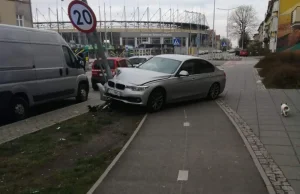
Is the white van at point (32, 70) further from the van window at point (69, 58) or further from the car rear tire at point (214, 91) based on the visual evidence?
the car rear tire at point (214, 91)

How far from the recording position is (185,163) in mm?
5129

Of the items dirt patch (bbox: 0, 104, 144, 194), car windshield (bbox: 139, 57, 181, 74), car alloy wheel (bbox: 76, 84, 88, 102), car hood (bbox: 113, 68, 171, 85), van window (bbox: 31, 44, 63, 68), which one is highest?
van window (bbox: 31, 44, 63, 68)

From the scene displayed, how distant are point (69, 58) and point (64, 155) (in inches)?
239

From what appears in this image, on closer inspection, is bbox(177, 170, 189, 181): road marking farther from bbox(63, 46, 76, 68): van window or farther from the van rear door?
bbox(63, 46, 76, 68): van window

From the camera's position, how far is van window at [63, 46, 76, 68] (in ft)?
35.4

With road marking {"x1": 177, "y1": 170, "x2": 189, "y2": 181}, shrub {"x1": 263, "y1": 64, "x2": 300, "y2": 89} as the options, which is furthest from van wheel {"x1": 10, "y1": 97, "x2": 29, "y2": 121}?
shrub {"x1": 263, "y1": 64, "x2": 300, "y2": 89}

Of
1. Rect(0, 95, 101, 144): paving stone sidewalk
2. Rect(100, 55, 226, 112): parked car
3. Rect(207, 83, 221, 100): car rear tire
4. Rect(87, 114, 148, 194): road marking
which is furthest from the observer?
Rect(207, 83, 221, 100): car rear tire

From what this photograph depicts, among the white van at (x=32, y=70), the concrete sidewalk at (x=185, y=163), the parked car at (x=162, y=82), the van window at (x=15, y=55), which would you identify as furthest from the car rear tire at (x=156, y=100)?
the van window at (x=15, y=55)

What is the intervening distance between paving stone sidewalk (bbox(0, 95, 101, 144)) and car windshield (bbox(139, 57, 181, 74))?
253 centimetres

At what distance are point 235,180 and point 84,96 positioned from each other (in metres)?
8.50

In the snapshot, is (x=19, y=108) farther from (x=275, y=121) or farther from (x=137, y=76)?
(x=275, y=121)

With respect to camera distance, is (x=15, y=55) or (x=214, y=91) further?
(x=214, y=91)

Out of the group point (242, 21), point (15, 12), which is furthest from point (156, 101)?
point (242, 21)

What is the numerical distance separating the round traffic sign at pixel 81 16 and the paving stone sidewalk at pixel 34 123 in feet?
8.31
